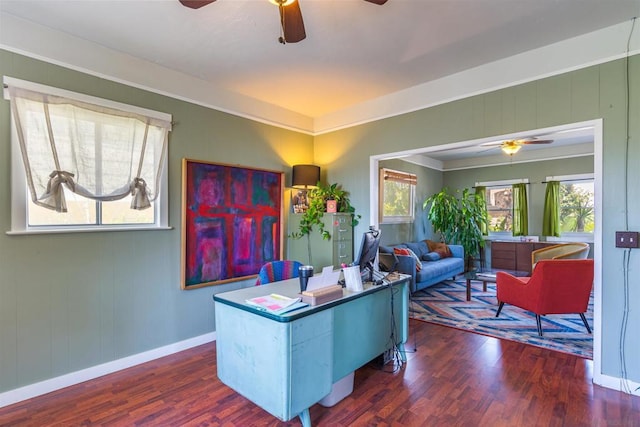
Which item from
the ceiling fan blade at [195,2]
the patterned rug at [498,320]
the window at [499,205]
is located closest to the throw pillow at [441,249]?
the patterned rug at [498,320]

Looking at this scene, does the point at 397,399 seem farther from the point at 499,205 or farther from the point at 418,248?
the point at 499,205

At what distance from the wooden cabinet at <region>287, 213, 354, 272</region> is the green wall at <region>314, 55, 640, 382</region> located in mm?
1360

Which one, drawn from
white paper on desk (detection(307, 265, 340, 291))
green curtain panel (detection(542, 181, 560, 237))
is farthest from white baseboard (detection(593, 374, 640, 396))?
green curtain panel (detection(542, 181, 560, 237))

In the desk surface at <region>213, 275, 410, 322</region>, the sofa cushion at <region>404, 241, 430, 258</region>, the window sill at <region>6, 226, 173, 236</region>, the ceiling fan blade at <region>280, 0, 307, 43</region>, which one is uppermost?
the ceiling fan blade at <region>280, 0, 307, 43</region>

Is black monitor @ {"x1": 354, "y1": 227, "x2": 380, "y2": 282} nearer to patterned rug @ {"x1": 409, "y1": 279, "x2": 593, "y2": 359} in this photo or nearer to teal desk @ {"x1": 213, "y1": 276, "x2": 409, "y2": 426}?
teal desk @ {"x1": 213, "y1": 276, "x2": 409, "y2": 426}

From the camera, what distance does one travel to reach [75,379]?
2545 mm

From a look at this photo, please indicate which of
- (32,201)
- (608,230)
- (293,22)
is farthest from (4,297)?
(608,230)

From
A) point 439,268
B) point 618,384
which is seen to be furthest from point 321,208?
point 618,384

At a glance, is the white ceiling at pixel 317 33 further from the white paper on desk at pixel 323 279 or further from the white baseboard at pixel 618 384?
the white baseboard at pixel 618 384

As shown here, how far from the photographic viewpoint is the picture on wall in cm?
323

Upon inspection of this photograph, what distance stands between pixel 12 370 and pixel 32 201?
1.23m

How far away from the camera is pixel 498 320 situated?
155 inches

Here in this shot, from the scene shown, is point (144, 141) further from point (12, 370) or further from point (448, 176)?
point (448, 176)

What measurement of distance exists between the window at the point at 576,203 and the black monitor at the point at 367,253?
227 inches
